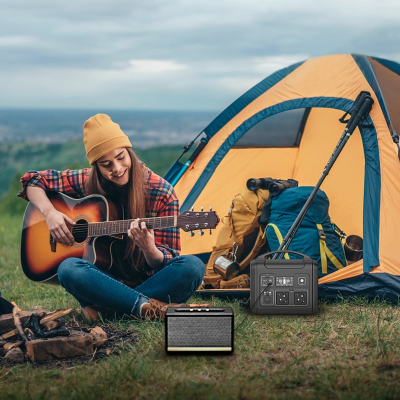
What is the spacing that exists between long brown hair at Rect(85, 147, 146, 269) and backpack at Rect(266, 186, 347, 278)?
102 centimetres

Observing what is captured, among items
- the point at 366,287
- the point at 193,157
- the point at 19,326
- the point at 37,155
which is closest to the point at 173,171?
the point at 193,157

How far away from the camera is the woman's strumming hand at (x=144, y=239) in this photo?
277cm

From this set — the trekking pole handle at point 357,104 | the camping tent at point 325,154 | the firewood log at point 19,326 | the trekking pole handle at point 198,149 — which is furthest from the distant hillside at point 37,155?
the firewood log at point 19,326

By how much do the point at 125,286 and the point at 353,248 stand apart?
195 cm

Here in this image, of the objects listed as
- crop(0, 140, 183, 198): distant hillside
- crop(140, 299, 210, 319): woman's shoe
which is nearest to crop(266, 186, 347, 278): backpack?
crop(140, 299, 210, 319): woman's shoe

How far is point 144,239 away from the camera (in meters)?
2.79

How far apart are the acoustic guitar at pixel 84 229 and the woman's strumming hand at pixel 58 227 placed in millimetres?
36

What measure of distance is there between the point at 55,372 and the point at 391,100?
106 inches

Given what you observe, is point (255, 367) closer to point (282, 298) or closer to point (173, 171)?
point (282, 298)

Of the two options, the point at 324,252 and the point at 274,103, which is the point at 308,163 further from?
the point at 324,252

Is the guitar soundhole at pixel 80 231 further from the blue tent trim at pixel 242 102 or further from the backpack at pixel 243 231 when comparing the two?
the blue tent trim at pixel 242 102

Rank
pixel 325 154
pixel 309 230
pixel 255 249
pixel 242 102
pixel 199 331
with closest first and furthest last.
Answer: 1. pixel 199 331
2. pixel 309 230
3. pixel 255 249
4. pixel 242 102
5. pixel 325 154

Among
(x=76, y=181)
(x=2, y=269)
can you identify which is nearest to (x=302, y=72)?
(x=76, y=181)

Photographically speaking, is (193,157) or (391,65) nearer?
(391,65)
